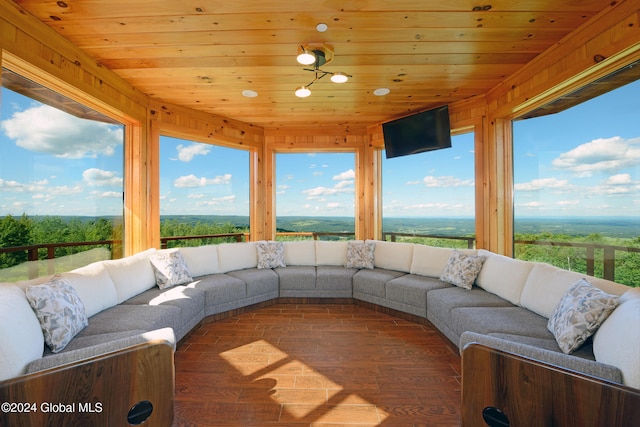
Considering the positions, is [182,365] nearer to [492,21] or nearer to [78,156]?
[78,156]

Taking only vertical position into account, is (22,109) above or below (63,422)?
above

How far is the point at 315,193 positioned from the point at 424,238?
2.21 metres

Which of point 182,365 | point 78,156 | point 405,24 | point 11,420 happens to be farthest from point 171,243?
point 405,24

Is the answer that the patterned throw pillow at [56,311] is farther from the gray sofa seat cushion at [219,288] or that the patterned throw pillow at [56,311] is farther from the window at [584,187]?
the window at [584,187]

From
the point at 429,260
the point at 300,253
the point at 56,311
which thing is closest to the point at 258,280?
the point at 300,253

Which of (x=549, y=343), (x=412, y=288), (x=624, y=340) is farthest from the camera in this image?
(x=412, y=288)

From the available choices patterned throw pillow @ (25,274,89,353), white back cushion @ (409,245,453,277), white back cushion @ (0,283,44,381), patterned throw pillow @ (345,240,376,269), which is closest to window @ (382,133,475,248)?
white back cushion @ (409,245,453,277)

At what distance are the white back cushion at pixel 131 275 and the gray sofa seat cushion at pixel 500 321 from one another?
10.2 feet

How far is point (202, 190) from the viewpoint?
16.1ft

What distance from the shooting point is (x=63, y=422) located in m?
1.20

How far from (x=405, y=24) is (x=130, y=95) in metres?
3.26

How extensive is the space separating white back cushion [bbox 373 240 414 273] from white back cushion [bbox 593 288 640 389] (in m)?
2.39

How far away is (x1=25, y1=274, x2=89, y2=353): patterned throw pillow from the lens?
1730 mm

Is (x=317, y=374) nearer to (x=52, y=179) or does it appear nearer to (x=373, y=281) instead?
(x=373, y=281)
